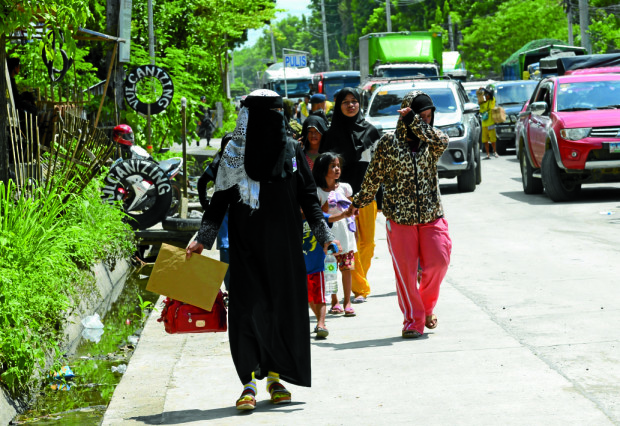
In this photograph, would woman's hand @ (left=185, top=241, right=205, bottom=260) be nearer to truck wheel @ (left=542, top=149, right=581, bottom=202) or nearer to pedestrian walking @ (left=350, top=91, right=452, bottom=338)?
pedestrian walking @ (left=350, top=91, right=452, bottom=338)

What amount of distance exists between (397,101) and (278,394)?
14919 mm

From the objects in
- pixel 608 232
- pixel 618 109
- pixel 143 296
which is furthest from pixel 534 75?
pixel 143 296

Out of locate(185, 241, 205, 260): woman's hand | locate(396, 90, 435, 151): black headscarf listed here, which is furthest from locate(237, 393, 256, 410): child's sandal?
locate(396, 90, 435, 151): black headscarf

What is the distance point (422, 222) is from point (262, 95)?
6.59ft

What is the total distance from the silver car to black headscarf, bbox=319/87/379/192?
31.5 feet

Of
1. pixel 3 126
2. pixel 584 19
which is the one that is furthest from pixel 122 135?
pixel 584 19

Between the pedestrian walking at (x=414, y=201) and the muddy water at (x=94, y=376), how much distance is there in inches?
85.7

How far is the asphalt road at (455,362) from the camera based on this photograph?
5758 mm

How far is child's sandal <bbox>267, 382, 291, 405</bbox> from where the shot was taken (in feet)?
20.2

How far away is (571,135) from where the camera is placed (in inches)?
642

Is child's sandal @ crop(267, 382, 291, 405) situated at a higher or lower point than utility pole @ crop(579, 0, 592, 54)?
lower

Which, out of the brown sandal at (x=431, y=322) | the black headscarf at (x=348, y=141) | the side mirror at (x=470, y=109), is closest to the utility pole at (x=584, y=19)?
the side mirror at (x=470, y=109)

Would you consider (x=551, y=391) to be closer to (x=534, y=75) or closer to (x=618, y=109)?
(x=618, y=109)

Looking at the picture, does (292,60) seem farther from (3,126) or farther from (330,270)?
(330,270)
